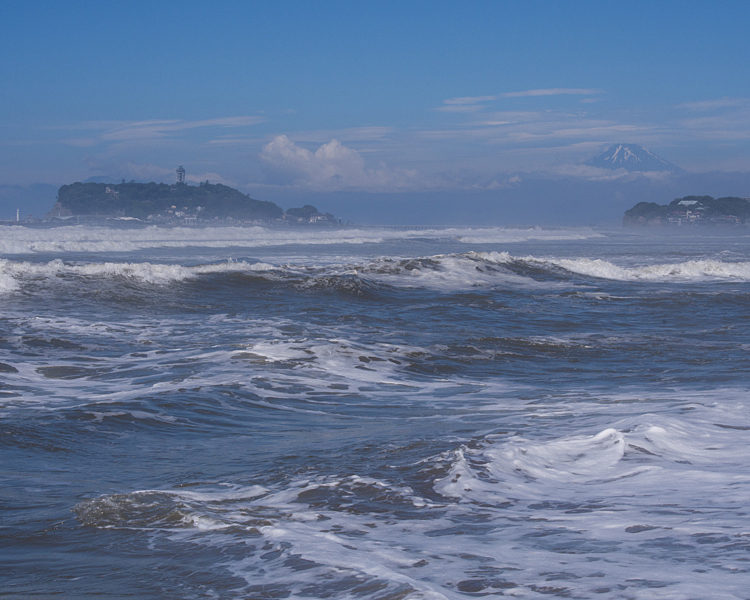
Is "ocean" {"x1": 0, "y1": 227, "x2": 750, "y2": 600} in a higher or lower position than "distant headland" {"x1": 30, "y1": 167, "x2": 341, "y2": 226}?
lower

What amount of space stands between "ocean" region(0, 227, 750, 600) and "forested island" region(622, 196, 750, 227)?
114 metres

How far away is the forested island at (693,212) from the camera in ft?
374

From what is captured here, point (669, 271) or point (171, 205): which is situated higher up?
point (171, 205)

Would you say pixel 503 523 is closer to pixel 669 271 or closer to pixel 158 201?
pixel 669 271

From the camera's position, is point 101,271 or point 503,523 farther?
point 101,271

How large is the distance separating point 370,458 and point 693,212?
414 ft

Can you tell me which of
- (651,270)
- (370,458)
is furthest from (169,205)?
(370,458)

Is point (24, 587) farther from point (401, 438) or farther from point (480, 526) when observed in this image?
point (401, 438)

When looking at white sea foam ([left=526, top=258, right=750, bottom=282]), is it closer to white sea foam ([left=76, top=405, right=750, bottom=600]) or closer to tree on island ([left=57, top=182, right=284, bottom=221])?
white sea foam ([left=76, top=405, right=750, bottom=600])

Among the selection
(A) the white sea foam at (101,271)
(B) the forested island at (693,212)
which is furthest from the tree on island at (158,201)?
(A) the white sea foam at (101,271)

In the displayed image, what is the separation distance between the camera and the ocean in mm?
2818

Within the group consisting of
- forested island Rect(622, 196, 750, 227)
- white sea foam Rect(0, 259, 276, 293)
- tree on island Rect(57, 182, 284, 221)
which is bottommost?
white sea foam Rect(0, 259, 276, 293)

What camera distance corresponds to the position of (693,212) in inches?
4601

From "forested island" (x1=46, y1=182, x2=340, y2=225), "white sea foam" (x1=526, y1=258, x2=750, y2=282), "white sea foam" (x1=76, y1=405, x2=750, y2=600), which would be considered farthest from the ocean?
"forested island" (x1=46, y1=182, x2=340, y2=225)
